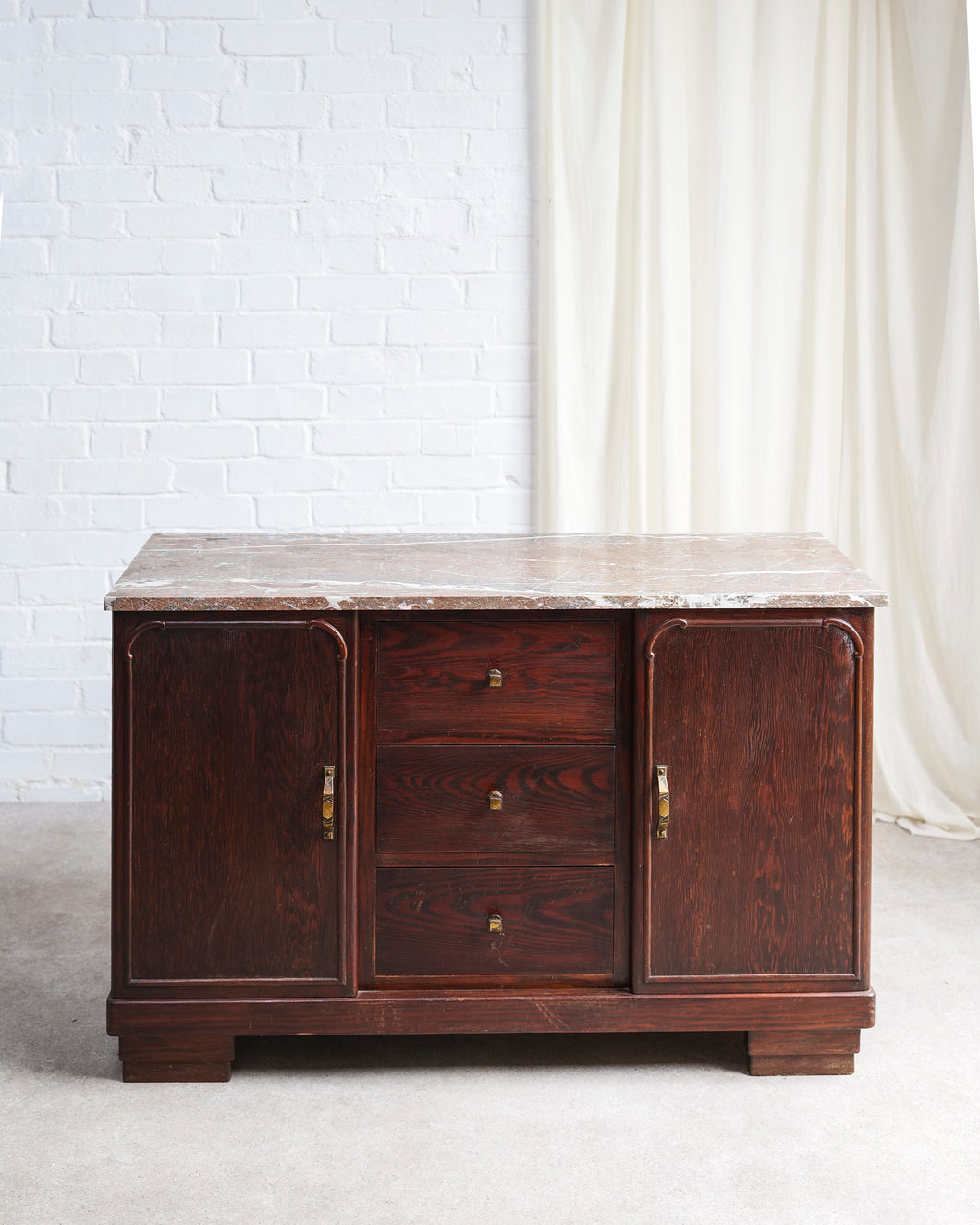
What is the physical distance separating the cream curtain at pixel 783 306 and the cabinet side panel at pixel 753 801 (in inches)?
44.3

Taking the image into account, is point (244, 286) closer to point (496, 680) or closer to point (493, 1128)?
point (496, 680)

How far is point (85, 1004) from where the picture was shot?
2203 millimetres

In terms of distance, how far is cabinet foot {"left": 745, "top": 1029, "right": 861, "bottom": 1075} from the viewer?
200 cm

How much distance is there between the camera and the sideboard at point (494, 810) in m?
1.91

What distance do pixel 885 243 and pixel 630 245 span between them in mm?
543

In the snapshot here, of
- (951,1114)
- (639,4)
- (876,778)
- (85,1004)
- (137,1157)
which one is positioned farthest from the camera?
(876,778)

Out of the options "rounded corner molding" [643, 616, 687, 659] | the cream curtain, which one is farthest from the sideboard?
the cream curtain

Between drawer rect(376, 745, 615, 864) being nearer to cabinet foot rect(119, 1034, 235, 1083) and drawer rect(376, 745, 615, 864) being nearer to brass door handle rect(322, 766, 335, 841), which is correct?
brass door handle rect(322, 766, 335, 841)

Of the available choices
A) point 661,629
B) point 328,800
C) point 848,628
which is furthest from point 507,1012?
point 848,628

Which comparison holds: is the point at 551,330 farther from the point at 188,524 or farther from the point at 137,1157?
the point at 137,1157

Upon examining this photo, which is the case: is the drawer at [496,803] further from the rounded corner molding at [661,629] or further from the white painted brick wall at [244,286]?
the white painted brick wall at [244,286]

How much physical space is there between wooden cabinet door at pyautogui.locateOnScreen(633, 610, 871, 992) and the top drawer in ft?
0.24

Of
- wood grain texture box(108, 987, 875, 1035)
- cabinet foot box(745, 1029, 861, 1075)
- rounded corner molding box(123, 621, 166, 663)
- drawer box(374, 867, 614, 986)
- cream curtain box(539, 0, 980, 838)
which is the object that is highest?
cream curtain box(539, 0, 980, 838)

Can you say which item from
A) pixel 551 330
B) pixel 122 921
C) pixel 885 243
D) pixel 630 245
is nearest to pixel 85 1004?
pixel 122 921
